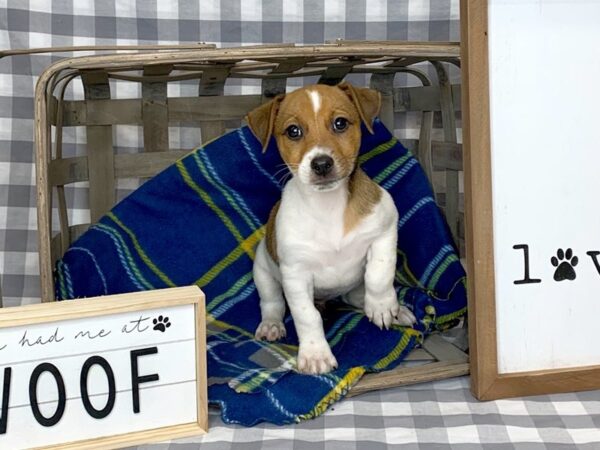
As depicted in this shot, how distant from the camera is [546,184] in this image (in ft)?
4.81

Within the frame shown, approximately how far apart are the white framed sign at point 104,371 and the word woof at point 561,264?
624 mm

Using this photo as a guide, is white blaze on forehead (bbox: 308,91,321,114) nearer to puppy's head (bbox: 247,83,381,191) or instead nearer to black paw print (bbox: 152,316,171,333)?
puppy's head (bbox: 247,83,381,191)

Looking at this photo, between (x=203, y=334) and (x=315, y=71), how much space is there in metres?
0.93

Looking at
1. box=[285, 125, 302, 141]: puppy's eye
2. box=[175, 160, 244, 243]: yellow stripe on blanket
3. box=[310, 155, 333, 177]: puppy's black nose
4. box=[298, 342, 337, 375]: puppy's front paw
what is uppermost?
box=[285, 125, 302, 141]: puppy's eye

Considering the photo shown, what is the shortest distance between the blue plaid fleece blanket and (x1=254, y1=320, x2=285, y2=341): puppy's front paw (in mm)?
21

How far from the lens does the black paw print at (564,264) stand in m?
1.47

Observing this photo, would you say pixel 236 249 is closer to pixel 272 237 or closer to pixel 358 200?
pixel 272 237

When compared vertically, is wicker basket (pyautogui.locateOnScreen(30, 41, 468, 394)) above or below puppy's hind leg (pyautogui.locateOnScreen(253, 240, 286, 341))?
above

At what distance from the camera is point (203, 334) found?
1.38m

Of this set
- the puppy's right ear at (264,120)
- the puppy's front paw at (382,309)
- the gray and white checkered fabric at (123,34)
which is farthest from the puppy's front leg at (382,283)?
the gray and white checkered fabric at (123,34)

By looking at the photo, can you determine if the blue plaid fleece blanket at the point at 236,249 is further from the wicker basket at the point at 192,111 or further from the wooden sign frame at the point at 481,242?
the wooden sign frame at the point at 481,242

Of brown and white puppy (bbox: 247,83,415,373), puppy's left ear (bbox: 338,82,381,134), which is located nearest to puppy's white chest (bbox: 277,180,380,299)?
brown and white puppy (bbox: 247,83,415,373)

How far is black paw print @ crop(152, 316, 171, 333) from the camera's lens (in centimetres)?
134

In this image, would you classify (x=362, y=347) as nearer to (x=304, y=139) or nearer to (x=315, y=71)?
(x=304, y=139)
